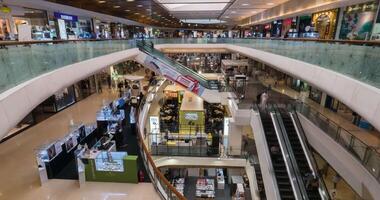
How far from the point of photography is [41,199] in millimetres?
6211

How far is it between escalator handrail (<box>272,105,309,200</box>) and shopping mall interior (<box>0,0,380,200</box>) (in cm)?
4

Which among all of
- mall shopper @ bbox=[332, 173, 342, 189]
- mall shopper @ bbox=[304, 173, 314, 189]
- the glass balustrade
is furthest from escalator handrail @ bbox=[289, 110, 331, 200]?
the glass balustrade

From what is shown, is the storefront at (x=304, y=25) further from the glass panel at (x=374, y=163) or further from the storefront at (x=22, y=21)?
the storefront at (x=22, y=21)

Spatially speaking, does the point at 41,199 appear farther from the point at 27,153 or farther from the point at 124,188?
the point at 27,153

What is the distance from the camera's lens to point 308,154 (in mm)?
9344

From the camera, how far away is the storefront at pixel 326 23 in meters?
14.1

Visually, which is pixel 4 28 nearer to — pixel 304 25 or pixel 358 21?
pixel 358 21

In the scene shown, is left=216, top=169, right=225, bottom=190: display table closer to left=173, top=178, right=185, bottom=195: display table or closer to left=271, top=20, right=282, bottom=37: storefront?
left=173, top=178, right=185, bottom=195: display table

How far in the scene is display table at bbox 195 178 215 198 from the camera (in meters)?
12.6

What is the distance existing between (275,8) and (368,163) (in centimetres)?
1492

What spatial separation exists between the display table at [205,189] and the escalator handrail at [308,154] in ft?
17.8

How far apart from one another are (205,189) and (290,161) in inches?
213

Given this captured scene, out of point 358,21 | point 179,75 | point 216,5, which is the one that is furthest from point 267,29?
point 358,21

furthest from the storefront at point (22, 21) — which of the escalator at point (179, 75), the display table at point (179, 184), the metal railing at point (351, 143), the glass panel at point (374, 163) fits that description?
the glass panel at point (374, 163)
